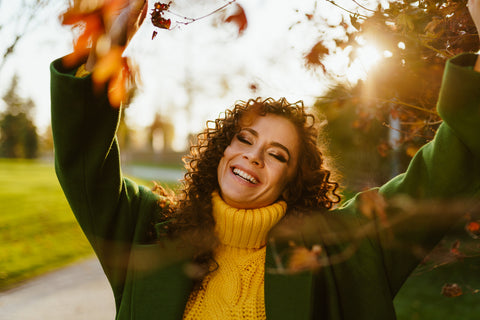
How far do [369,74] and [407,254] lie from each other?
0.97 meters

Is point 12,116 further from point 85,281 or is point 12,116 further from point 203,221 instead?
point 203,221

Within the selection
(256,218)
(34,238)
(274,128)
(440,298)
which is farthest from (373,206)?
(34,238)

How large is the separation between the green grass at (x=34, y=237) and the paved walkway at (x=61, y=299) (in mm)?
392

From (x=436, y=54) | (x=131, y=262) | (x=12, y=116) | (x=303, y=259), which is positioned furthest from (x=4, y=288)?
(x=12, y=116)

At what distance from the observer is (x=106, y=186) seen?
1803 mm

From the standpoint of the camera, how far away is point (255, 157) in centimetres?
207

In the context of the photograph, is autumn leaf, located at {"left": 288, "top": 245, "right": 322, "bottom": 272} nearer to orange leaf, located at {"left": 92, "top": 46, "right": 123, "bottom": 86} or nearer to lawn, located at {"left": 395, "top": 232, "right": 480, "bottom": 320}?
orange leaf, located at {"left": 92, "top": 46, "right": 123, "bottom": 86}

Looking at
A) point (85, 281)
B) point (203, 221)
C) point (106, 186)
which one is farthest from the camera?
point (85, 281)

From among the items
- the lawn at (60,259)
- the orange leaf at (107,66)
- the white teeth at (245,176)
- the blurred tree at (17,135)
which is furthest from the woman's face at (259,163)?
the blurred tree at (17,135)

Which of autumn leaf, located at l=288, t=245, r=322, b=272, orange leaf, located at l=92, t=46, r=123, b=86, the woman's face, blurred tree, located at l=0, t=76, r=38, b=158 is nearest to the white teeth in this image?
the woman's face

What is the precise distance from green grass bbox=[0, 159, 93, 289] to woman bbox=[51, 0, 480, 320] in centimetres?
429

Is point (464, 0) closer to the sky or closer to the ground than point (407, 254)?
closer to the sky

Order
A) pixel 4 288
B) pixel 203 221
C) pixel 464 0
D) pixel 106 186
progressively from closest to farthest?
pixel 464 0 < pixel 106 186 < pixel 203 221 < pixel 4 288

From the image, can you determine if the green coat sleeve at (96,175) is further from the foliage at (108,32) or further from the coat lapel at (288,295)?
the coat lapel at (288,295)
